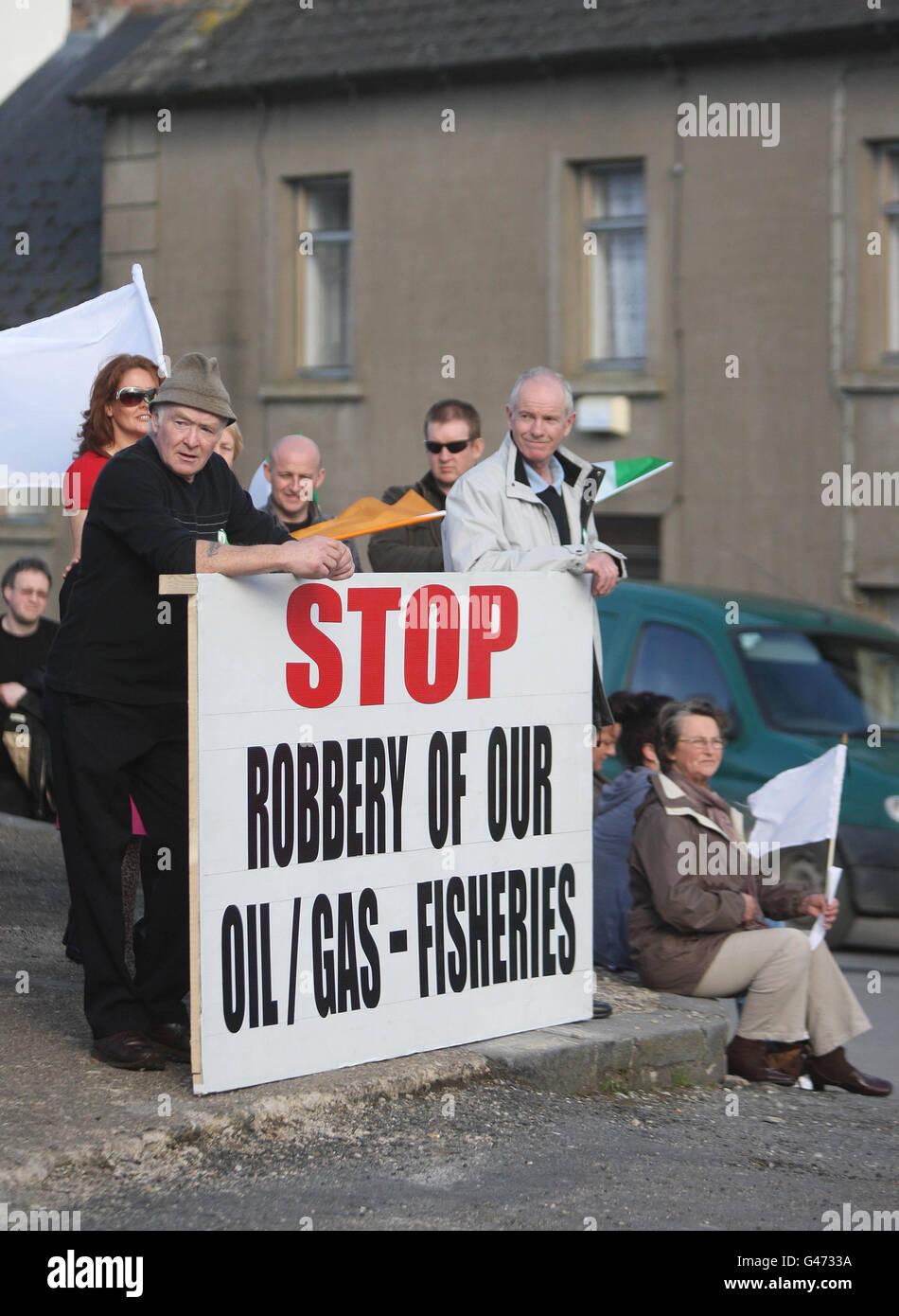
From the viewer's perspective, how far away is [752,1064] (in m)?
6.75

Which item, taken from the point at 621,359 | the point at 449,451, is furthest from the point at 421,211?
the point at 449,451

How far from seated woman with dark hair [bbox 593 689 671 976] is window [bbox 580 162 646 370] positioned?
33.8 ft

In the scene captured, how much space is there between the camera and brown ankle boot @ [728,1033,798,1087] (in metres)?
6.73

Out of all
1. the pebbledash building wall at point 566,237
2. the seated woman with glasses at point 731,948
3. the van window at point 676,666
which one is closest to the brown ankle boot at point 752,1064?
the seated woman with glasses at point 731,948

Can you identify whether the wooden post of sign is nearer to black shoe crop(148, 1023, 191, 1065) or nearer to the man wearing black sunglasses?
black shoe crop(148, 1023, 191, 1065)

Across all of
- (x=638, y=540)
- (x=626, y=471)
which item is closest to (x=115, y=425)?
(x=626, y=471)

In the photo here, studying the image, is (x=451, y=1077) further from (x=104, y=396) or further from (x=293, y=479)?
(x=293, y=479)

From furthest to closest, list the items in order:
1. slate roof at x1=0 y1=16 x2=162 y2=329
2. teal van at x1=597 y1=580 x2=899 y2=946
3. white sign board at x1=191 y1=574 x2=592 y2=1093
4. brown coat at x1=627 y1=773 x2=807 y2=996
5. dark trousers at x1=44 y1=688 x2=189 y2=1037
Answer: slate roof at x1=0 y1=16 x2=162 y2=329
teal van at x1=597 y1=580 x2=899 y2=946
brown coat at x1=627 y1=773 x2=807 y2=996
dark trousers at x1=44 y1=688 x2=189 y2=1037
white sign board at x1=191 y1=574 x2=592 y2=1093

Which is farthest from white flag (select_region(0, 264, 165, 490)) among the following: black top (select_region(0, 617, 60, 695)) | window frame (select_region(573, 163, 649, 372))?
window frame (select_region(573, 163, 649, 372))

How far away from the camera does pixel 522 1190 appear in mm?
4836

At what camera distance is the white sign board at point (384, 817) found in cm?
511

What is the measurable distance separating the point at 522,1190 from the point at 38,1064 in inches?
56.0

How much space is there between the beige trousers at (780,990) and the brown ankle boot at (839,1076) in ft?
0.11

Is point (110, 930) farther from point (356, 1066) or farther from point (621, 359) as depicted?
point (621, 359)
